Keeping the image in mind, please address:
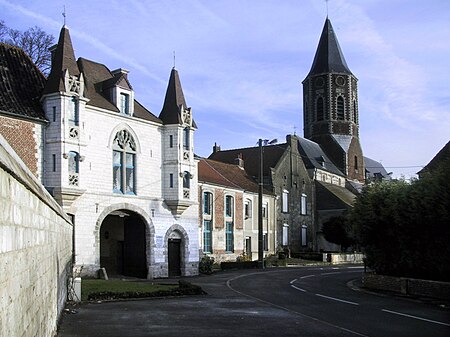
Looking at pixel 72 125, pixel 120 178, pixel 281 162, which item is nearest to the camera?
pixel 72 125

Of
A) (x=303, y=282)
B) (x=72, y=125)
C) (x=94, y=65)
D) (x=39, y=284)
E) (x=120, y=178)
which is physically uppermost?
(x=94, y=65)

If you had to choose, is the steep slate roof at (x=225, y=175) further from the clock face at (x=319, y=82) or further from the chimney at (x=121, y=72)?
the clock face at (x=319, y=82)

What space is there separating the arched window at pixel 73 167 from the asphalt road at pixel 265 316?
11535 mm

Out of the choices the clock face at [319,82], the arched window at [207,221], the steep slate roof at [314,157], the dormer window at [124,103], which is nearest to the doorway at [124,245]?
the dormer window at [124,103]

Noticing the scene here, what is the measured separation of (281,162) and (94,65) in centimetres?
2803

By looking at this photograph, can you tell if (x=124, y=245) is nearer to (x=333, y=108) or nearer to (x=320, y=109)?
(x=333, y=108)

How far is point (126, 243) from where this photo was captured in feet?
120

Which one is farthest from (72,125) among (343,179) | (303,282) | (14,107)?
(343,179)

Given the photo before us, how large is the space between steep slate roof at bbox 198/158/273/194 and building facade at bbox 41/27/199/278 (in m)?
7.38

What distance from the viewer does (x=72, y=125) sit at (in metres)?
30.0

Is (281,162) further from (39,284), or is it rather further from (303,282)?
(39,284)

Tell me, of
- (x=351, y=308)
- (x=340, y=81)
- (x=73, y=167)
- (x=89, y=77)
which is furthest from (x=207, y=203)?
(x=340, y=81)

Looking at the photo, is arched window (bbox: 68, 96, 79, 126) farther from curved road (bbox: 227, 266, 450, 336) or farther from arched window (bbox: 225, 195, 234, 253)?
arched window (bbox: 225, 195, 234, 253)

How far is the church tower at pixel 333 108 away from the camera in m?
80.2
